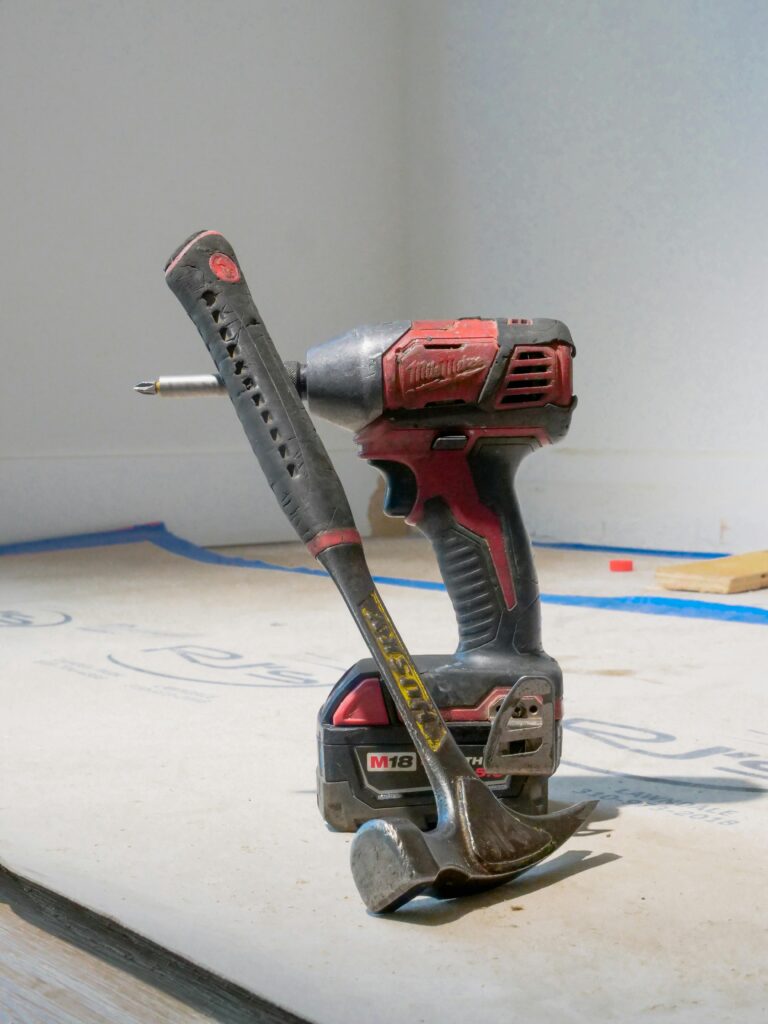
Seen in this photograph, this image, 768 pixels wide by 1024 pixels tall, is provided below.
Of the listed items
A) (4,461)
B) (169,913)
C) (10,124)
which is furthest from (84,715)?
(10,124)

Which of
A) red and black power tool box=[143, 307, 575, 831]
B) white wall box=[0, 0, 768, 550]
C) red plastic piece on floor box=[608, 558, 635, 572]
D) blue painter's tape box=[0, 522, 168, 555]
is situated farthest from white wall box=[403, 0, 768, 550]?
red and black power tool box=[143, 307, 575, 831]

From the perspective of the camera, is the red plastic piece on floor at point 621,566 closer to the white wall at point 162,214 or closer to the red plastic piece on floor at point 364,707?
the white wall at point 162,214

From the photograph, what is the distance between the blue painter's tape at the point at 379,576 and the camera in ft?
10.6

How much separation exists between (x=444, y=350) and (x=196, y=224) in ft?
14.4

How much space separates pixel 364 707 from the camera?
1.39 m

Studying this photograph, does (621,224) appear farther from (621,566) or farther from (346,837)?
(346,837)

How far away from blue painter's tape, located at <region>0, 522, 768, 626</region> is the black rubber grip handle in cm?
211

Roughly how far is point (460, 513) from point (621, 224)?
4.21 m

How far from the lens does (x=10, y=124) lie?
4.97m

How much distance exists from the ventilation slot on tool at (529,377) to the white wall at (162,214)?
13.4ft

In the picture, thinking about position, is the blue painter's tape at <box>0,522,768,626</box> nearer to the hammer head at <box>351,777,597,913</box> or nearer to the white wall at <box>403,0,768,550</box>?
the white wall at <box>403,0,768,550</box>

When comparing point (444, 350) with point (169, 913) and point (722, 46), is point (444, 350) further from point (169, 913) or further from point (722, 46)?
point (722, 46)

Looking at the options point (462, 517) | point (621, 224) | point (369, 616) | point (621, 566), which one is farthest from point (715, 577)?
point (369, 616)

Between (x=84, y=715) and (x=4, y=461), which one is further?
(x=4, y=461)
